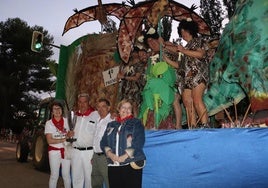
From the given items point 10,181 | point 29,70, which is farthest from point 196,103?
point 29,70

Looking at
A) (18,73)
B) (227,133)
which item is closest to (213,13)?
(227,133)

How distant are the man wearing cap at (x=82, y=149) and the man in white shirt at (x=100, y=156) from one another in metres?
0.16

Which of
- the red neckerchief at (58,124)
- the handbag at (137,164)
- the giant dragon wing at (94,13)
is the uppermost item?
the giant dragon wing at (94,13)

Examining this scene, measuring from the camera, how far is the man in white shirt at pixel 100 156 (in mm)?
4762

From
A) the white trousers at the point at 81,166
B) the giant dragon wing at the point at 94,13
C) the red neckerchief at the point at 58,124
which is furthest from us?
the giant dragon wing at the point at 94,13

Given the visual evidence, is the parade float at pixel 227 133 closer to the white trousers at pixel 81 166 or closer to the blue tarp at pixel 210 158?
the blue tarp at pixel 210 158

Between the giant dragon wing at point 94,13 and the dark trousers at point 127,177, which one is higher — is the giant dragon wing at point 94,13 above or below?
above

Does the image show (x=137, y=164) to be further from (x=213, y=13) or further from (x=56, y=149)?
(x=213, y=13)

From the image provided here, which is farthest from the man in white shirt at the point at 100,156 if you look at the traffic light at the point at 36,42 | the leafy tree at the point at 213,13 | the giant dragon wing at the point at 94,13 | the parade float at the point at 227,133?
the leafy tree at the point at 213,13

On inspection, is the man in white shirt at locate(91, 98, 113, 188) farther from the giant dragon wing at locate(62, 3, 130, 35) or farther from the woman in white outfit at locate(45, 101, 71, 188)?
the giant dragon wing at locate(62, 3, 130, 35)

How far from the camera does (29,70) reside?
33.0 meters

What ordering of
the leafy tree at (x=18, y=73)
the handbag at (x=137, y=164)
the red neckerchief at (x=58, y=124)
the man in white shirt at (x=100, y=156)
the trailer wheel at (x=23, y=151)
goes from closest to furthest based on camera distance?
the handbag at (x=137, y=164)
the man in white shirt at (x=100, y=156)
the red neckerchief at (x=58, y=124)
the trailer wheel at (x=23, y=151)
the leafy tree at (x=18, y=73)

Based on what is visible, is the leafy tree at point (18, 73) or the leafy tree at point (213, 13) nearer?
the leafy tree at point (213, 13)

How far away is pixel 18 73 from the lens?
3272 cm
